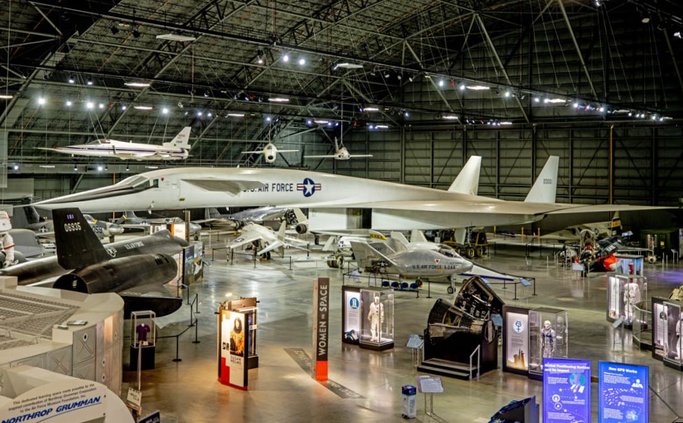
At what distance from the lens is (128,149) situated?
38562 millimetres

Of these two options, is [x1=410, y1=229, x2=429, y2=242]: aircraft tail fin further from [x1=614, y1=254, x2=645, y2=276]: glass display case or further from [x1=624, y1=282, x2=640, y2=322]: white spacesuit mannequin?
[x1=624, y1=282, x2=640, y2=322]: white spacesuit mannequin

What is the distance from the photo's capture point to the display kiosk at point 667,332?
47.5 feet

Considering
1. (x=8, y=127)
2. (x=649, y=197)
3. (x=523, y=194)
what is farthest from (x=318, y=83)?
(x=649, y=197)

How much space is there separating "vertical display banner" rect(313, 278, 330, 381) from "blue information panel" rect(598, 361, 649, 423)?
5.62m

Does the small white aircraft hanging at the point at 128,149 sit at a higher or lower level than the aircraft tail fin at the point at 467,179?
higher

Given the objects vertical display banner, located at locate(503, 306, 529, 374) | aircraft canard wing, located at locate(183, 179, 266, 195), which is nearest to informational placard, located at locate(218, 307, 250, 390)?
vertical display banner, located at locate(503, 306, 529, 374)

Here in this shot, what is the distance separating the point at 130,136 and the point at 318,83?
13624mm

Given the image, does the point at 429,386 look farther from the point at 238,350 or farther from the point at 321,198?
the point at 321,198

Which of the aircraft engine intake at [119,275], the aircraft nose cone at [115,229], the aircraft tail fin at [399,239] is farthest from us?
the aircraft nose cone at [115,229]

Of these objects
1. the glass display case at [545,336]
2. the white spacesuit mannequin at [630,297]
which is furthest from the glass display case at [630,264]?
the glass display case at [545,336]

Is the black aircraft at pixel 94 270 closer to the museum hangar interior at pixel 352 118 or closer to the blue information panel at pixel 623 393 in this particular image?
the museum hangar interior at pixel 352 118

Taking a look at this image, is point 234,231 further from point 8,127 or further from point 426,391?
point 426,391

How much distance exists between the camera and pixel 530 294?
2355 cm

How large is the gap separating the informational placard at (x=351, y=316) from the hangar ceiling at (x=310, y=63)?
14.9m
